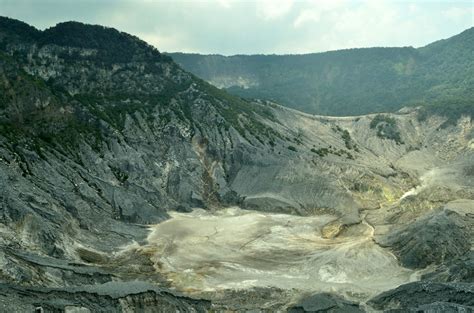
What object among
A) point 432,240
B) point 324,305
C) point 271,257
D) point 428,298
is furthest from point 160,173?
point 428,298

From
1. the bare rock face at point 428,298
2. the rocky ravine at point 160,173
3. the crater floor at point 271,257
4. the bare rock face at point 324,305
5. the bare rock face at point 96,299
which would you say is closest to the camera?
the bare rock face at point 96,299

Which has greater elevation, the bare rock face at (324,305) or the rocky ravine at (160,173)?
the rocky ravine at (160,173)

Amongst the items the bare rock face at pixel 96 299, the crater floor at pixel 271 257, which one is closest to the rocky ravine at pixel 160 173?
the bare rock face at pixel 96 299

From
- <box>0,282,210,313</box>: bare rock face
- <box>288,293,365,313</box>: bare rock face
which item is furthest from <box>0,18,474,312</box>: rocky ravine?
<box>288,293,365,313</box>: bare rock face

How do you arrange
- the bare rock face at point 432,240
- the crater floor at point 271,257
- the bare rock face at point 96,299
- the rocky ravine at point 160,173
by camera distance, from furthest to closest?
the bare rock face at point 432,240
the crater floor at point 271,257
the rocky ravine at point 160,173
the bare rock face at point 96,299

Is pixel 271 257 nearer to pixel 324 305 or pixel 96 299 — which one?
pixel 324 305

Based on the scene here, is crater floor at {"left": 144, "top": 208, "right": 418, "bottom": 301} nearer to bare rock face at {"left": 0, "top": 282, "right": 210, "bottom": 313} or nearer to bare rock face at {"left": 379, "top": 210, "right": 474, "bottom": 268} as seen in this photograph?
bare rock face at {"left": 379, "top": 210, "right": 474, "bottom": 268}

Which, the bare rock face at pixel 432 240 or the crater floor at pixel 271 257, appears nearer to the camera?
the crater floor at pixel 271 257

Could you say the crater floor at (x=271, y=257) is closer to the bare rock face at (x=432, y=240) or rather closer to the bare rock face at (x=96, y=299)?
the bare rock face at (x=432, y=240)

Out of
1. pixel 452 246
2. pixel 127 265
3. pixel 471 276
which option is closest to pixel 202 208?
pixel 127 265

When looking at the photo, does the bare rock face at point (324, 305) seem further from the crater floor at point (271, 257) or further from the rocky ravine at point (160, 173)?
the crater floor at point (271, 257)
